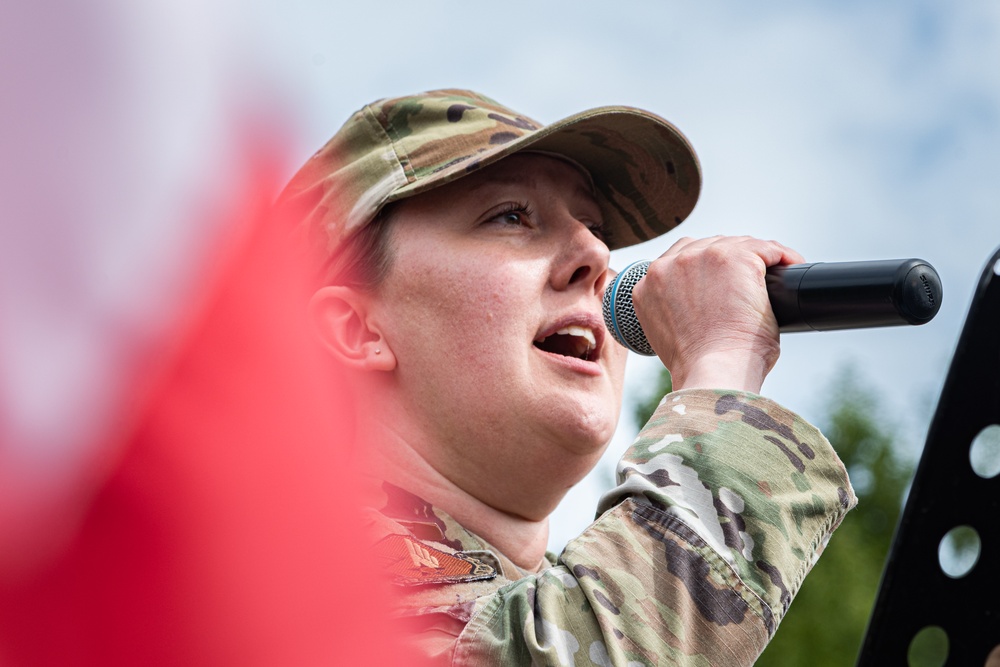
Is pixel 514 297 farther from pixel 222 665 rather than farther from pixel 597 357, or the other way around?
pixel 222 665

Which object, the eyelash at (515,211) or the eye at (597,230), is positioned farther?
the eye at (597,230)

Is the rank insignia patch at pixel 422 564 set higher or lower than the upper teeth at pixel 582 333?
lower

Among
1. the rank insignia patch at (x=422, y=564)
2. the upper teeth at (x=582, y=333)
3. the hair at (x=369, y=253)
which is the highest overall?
the hair at (x=369, y=253)

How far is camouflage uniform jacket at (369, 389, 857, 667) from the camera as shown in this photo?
4.81ft

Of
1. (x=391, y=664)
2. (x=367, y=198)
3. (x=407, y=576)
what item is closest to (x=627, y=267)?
(x=367, y=198)

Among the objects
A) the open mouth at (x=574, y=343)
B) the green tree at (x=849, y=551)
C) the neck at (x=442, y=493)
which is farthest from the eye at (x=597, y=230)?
the green tree at (x=849, y=551)

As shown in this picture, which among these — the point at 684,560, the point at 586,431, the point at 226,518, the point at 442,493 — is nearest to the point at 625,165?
the point at 586,431

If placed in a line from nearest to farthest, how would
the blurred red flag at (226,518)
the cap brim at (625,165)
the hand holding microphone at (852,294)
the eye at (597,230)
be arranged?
1. the blurred red flag at (226,518)
2. the hand holding microphone at (852,294)
3. the cap brim at (625,165)
4. the eye at (597,230)

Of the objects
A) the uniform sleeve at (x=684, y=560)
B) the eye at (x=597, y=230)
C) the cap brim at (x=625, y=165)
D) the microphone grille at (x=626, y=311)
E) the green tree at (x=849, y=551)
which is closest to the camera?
the uniform sleeve at (x=684, y=560)

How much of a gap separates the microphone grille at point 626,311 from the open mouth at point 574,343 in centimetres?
A: 11

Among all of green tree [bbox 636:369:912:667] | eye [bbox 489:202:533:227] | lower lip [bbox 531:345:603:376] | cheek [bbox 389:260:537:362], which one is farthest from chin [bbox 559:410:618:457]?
green tree [bbox 636:369:912:667]

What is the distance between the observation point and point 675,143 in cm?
250

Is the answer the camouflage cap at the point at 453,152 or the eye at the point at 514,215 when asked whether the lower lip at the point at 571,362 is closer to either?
the eye at the point at 514,215

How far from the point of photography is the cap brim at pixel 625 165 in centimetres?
218
